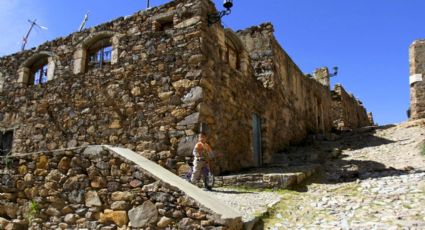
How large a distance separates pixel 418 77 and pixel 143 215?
14.1 metres

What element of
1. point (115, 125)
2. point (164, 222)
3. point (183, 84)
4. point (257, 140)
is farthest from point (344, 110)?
point (164, 222)

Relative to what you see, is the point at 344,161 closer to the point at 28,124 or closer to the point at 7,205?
the point at 7,205

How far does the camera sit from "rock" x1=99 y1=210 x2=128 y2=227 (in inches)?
217

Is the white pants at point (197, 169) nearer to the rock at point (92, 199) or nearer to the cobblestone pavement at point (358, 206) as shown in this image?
the cobblestone pavement at point (358, 206)

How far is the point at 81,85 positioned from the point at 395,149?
28.7 feet

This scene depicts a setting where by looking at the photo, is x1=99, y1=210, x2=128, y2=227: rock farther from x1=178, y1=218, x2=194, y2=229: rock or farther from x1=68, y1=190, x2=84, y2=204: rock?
x1=178, y1=218, x2=194, y2=229: rock

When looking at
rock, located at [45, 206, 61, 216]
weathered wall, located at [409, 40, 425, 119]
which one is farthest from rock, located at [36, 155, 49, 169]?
weathered wall, located at [409, 40, 425, 119]

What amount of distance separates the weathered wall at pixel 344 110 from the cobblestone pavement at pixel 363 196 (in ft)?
33.7

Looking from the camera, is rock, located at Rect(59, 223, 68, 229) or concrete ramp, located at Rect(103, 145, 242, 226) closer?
concrete ramp, located at Rect(103, 145, 242, 226)

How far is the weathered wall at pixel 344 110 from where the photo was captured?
21062 millimetres

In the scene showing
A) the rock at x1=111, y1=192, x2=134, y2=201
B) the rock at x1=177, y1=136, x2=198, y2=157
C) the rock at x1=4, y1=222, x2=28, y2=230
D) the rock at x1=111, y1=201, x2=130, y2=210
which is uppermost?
the rock at x1=177, y1=136, x2=198, y2=157

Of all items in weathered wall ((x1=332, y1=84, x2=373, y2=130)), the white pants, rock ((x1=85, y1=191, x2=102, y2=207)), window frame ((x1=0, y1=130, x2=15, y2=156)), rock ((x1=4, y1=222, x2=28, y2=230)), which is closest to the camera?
rock ((x1=85, y1=191, x2=102, y2=207))

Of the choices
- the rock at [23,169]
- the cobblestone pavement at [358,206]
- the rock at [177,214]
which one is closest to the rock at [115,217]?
the rock at [177,214]

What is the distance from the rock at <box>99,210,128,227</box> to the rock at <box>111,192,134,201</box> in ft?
0.60
